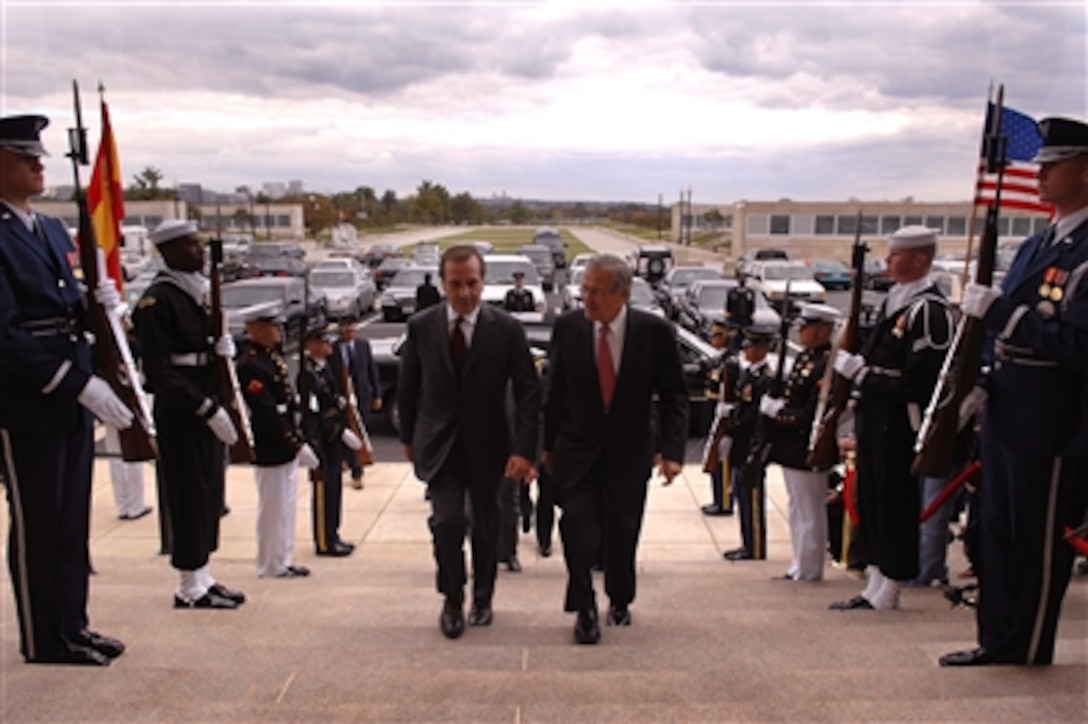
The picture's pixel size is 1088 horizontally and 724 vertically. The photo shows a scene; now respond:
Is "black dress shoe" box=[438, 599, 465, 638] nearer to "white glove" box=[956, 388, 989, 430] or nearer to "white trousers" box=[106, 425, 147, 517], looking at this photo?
"white glove" box=[956, 388, 989, 430]

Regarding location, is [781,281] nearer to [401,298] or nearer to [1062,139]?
[401,298]

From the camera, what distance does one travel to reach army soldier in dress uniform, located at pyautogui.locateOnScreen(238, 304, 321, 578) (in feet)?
18.6

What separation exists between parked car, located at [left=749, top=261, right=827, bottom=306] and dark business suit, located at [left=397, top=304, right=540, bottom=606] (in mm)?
21330

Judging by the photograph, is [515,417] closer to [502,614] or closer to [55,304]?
[502,614]

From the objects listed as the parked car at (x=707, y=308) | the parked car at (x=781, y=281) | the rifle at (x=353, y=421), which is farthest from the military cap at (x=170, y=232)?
the parked car at (x=781, y=281)

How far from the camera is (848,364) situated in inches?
187

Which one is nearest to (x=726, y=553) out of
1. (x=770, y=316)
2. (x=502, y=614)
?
(x=502, y=614)

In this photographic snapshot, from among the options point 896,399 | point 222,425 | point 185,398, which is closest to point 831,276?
point 896,399

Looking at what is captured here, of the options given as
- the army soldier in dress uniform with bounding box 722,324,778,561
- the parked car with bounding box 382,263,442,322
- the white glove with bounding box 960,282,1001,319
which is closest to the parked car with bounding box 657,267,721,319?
the parked car with bounding box 382,263,442,322

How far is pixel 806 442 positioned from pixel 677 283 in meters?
19.6

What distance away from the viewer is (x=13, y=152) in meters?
3.54

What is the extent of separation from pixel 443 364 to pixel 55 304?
161 centimetres

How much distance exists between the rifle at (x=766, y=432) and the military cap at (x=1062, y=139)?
228cm

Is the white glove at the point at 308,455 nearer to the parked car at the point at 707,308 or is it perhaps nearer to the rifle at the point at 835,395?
the rifle at the point at 835,395
